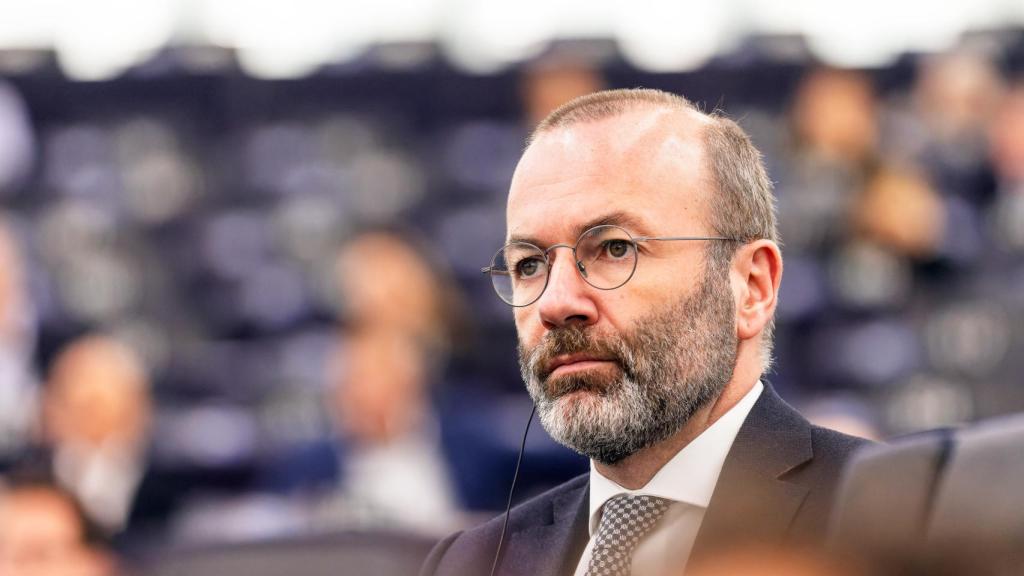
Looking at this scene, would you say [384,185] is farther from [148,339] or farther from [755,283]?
[755,283]

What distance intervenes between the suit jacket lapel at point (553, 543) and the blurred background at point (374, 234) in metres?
1.26

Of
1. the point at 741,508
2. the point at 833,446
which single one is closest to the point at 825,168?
the point at 833,446

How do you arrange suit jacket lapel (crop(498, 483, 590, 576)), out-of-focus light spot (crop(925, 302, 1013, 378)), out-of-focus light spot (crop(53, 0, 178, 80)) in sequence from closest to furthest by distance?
suit jacket lapel (crop(498, 483, 590, 576)) < out-of-focus light spot (crop(925, 302, 1013, 378)) < out-of-focus light spot (crop(53, 0, 178, 80))

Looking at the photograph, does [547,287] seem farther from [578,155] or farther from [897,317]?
[897,317]

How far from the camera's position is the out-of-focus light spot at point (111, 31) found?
693 centimetres

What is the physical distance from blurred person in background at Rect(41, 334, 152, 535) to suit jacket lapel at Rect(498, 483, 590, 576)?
2.42 m

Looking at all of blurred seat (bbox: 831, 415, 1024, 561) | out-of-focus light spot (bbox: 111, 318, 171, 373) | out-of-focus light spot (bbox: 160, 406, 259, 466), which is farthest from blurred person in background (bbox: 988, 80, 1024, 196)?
blurred seat (bbox: 831, 415, 1024, 561)

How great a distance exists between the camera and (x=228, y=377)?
5379 millimetres

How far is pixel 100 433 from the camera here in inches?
155

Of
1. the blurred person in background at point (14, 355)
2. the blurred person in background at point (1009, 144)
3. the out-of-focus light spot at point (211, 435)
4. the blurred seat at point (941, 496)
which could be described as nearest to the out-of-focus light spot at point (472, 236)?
the out-of-focus light spot at point (211, 435)

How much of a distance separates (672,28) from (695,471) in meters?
5.87

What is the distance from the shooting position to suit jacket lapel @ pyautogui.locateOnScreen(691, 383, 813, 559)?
132 centimetres

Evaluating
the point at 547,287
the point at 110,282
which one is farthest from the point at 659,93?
the point at 110,282

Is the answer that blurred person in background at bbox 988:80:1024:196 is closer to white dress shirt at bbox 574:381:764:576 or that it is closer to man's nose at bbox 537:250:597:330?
white dress shirt at bbox 574:381:764:576
